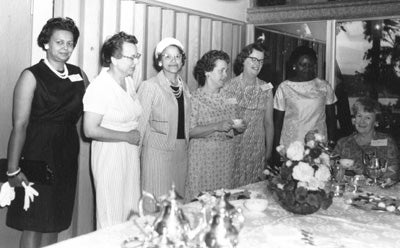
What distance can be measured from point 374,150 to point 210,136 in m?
1.14

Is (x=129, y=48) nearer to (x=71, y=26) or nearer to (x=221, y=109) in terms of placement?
(x=71, y=26)

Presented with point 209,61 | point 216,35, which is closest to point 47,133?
point 209,61

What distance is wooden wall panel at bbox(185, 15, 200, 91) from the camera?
4195mm

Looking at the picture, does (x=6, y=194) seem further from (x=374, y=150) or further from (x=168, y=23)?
(x=374, y=150)

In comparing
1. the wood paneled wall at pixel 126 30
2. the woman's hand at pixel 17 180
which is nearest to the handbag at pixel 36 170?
the woman's hand at pixel 17 180

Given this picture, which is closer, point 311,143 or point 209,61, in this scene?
point 311,143

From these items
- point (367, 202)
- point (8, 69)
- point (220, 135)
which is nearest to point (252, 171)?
point (220, 135)

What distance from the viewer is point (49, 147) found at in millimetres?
2662

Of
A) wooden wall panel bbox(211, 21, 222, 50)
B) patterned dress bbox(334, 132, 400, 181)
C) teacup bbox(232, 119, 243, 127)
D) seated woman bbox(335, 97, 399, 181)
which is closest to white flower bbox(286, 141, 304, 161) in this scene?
patterned dress bbox(334, 132, 400, 181)

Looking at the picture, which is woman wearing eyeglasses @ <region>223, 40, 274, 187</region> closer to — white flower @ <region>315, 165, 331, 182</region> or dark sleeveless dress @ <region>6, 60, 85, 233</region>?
dark sleeveless dress @ <region>6, 60, 85, 233</region>

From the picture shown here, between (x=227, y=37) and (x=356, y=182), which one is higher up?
(x=227, y=37)

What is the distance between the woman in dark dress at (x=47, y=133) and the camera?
8.35 ft

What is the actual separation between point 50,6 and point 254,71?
165 centimetres

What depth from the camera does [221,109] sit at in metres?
3.50
